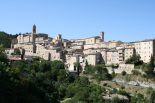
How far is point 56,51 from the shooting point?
7544cm

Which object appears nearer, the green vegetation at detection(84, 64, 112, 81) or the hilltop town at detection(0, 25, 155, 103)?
the hilltop town at detection(0, 25, 155, 103)

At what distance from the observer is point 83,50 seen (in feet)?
256

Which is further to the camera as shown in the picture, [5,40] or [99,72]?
[5,40]

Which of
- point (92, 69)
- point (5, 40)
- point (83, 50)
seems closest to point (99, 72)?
point (92, 69)

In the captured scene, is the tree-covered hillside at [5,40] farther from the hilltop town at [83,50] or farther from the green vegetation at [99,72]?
the green vegetation at [99,72]

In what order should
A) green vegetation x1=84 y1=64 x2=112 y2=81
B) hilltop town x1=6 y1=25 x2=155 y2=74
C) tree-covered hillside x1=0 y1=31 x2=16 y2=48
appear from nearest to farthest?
green vegetation x1=84 y1=64 x2=112 y2=81 → hilltop town x1=6 y1=25 x2=155 y2=74 → tree-covered hillside x1=0 y1=31 x2=16 y2=48

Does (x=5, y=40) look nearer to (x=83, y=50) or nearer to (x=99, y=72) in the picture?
(x=83, y=50)

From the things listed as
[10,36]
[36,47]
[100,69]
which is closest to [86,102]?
[100,69]

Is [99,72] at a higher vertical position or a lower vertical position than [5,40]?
lower

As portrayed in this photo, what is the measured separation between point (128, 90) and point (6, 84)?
2835cm

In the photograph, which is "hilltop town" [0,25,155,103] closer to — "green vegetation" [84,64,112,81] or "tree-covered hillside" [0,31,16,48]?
"green vegetation" [84,64,112,81]

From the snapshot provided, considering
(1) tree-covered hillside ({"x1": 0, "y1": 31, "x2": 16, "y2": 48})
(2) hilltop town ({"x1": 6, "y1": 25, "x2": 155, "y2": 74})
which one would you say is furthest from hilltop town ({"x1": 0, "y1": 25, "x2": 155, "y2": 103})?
(1) tree-covered hillside ({"x1": 0, "y1": 31, "x2": 16, "y2": 48})

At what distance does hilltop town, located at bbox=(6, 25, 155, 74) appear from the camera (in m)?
64.8

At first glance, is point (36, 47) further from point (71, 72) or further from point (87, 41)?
point (71, 72)
